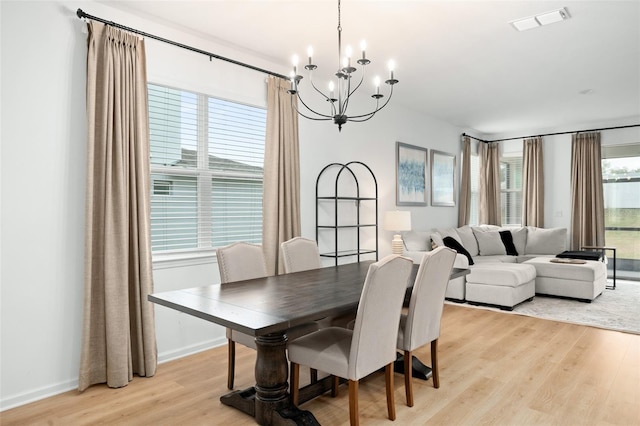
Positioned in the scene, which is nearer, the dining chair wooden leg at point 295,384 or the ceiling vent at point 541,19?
the dining chair wooden leg at point 295,384

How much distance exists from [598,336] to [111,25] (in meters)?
4.88

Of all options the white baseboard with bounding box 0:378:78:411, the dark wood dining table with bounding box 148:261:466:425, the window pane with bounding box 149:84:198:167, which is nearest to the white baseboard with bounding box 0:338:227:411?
the white baseboard with bounding box 0:378:78:411

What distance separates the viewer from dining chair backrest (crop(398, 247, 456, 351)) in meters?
2.53

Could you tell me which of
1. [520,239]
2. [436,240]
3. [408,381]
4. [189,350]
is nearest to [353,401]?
[408,381]

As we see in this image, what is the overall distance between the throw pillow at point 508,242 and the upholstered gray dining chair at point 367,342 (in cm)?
532

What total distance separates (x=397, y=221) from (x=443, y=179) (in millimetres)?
2138

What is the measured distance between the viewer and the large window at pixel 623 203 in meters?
6.94

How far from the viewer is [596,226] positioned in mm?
6977

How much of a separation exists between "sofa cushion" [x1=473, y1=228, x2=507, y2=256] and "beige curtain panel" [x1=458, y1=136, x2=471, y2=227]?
0.53 metres

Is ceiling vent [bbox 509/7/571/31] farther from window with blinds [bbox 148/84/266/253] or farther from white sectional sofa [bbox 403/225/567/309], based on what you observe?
white sectional sofa [bbox 403/225/567/309]

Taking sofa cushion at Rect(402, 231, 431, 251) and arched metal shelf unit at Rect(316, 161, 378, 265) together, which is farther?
sofa cushion at Rect(402, 231, 431, 251)

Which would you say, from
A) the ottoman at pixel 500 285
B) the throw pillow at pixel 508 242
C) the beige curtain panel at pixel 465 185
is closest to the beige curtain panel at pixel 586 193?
the throw pillow at pixel 508 242

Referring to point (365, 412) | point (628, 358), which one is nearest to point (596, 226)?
point (628, 358)

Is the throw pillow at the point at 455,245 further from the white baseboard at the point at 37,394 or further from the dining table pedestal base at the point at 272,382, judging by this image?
the white baseboard at the point at 37,394
